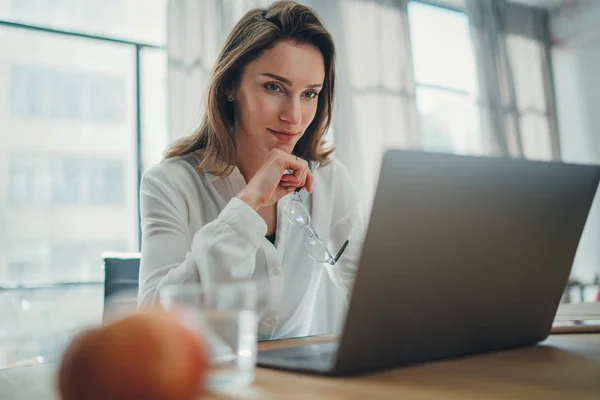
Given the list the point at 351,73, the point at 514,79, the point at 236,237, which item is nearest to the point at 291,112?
the point at 236,237

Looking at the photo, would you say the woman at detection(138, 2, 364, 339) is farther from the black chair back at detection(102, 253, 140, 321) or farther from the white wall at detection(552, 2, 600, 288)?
the white wall at detection(552, 2, 600, 288)

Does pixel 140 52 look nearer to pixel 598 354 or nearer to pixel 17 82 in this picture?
pixel 17 82

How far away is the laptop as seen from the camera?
20.8 inches

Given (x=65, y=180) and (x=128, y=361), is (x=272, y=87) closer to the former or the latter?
(x=128, y=361)

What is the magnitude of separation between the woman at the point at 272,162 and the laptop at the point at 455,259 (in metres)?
0.59

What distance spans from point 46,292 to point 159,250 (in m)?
2.05

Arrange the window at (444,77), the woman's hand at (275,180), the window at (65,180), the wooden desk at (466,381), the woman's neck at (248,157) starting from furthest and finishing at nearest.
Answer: the window at (444,77), the window at (65,180), the woman's neck at (248,157), the woman's hand at (275,180), the wooden desk at (466,381)

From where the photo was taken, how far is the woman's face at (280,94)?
144 centimetres

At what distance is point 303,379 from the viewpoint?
0.55 m

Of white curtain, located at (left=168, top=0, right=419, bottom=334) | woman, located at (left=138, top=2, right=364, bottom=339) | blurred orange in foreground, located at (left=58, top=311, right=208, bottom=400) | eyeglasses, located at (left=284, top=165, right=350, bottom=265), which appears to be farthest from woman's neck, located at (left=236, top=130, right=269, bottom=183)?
white curtain, located at (left=168, top=0, right=419, bottom=334)

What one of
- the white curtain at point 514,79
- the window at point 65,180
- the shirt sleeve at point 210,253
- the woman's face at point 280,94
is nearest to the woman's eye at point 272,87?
the woman's face at point 280,94

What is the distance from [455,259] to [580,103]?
15.2ft

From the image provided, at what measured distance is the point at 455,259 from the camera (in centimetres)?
59

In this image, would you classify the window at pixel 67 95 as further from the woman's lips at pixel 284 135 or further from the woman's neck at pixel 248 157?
the woman's lips at pixel 284 135
